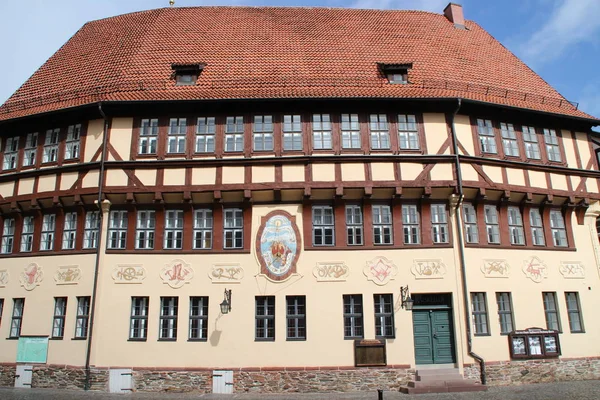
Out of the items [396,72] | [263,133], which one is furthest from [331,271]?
[396,72]

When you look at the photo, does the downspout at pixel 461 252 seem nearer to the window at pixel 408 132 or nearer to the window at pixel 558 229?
the window at pixel 408 132

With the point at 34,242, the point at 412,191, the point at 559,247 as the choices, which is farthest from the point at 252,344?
the point at 559,247

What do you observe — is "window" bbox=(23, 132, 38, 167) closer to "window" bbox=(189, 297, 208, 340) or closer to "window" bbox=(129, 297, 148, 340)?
"window" bbox=(129, 297, 148, 340)

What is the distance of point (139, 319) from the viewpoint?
14.7 meters

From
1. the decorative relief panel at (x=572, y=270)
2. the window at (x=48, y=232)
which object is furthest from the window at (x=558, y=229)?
the window at (x=48, y=232)

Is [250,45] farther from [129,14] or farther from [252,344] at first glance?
[252,344]

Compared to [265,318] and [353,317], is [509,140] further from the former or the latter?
[265,318]

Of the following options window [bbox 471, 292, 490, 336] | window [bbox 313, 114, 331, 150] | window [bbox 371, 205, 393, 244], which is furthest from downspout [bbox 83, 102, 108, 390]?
window [bbox 471, 292, 490, 336]

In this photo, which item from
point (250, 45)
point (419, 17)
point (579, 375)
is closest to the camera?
point (579, 375)

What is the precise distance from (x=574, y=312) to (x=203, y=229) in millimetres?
12714

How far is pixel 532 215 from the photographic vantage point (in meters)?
16.5

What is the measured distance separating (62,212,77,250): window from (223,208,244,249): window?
5.11 m

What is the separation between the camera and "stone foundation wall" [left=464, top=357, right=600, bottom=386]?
A: 47.0 feet

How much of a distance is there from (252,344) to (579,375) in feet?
34.3
